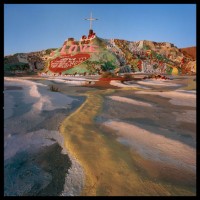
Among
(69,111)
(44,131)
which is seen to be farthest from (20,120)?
(69,111)

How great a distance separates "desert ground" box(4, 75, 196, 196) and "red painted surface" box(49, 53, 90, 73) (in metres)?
26.1

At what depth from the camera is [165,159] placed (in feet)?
9.50

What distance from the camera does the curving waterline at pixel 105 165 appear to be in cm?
225

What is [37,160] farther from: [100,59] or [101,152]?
[100,59]

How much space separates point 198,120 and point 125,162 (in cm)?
124

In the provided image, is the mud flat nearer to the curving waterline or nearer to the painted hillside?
the curving waterline

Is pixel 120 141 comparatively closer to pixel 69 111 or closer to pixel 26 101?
pixel 69 111

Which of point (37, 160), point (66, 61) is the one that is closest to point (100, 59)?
point (66, 61)

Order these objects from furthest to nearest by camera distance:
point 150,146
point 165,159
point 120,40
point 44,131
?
point 120,40
point 44,131
point 150,146
point 165,159

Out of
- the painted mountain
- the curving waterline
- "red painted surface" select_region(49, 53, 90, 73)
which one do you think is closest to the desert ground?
the curving waterline

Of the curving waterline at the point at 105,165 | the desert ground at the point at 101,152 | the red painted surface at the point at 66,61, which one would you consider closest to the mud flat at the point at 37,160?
the desert ground at the point at 101,152

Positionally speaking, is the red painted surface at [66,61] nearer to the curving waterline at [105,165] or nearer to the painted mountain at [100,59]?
the painted mountain at [100,59]

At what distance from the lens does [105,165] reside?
2.85 metres

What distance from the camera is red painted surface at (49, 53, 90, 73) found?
100ft
